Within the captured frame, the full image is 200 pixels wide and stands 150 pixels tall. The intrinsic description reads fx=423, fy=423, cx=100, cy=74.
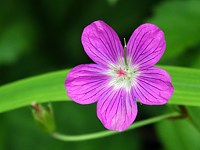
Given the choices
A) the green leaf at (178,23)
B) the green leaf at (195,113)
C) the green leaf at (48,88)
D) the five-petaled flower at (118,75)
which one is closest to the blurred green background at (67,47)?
the green leaf at (178,23)

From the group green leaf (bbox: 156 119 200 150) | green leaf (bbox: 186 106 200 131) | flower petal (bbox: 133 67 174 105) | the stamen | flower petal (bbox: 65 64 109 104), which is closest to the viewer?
flower petal (bbox: 133 67 174 105)

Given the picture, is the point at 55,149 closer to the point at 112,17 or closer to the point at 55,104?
the point at 55,104

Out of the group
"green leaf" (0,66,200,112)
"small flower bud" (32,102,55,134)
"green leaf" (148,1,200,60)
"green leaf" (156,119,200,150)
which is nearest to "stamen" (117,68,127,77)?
"green leaf" (0,66,200,112)

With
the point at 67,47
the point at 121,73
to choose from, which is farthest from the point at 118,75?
the point at 67,47

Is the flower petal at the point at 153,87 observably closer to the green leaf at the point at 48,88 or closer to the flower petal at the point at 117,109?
the flower petal at the point at 117,109

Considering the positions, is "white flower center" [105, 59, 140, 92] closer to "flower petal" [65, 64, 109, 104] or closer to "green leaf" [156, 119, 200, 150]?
"flower petal" [65, 64, 109, 104]

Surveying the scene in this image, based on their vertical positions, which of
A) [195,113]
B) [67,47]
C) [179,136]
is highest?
[67,47]

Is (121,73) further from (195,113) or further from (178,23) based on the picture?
(178,23)
